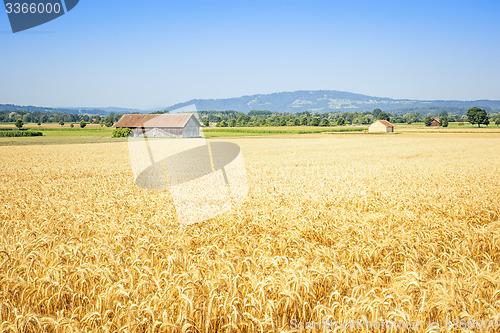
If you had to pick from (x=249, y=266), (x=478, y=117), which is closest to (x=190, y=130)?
(x=249, y=266)

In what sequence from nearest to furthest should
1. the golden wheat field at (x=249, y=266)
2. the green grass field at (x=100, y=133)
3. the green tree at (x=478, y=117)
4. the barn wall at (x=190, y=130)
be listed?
the golden wheat field at (x=249, y=266) < the green grass field at (x=100, y=133) < the barn wall at (x=190, y=130) < the green tree at (x=478, y=117)

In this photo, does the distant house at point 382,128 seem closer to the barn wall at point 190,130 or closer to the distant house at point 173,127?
the barn wall at point 190,130

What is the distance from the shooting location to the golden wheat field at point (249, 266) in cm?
397

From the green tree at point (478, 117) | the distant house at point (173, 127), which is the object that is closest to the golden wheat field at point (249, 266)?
the distant house at point (173, 127)

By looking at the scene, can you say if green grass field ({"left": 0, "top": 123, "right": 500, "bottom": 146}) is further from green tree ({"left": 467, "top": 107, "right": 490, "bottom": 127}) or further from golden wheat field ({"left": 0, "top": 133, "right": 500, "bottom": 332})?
golden wheat field ({"left": 0, "top": 133, "right": 500, "bottom": 332})

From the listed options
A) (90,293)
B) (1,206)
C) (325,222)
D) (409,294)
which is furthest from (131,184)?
(409,294)

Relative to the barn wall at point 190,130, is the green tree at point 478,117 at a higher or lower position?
lower

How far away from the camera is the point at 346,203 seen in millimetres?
11320

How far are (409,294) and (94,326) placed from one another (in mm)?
3714

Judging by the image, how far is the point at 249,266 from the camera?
5551 mm

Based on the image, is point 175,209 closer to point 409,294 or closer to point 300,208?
point 300,208

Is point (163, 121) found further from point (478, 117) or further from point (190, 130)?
point (478, 117)

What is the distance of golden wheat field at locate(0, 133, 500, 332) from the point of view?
3.97m

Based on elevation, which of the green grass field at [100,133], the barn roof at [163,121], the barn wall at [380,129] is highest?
the barn roof at [163,121]
